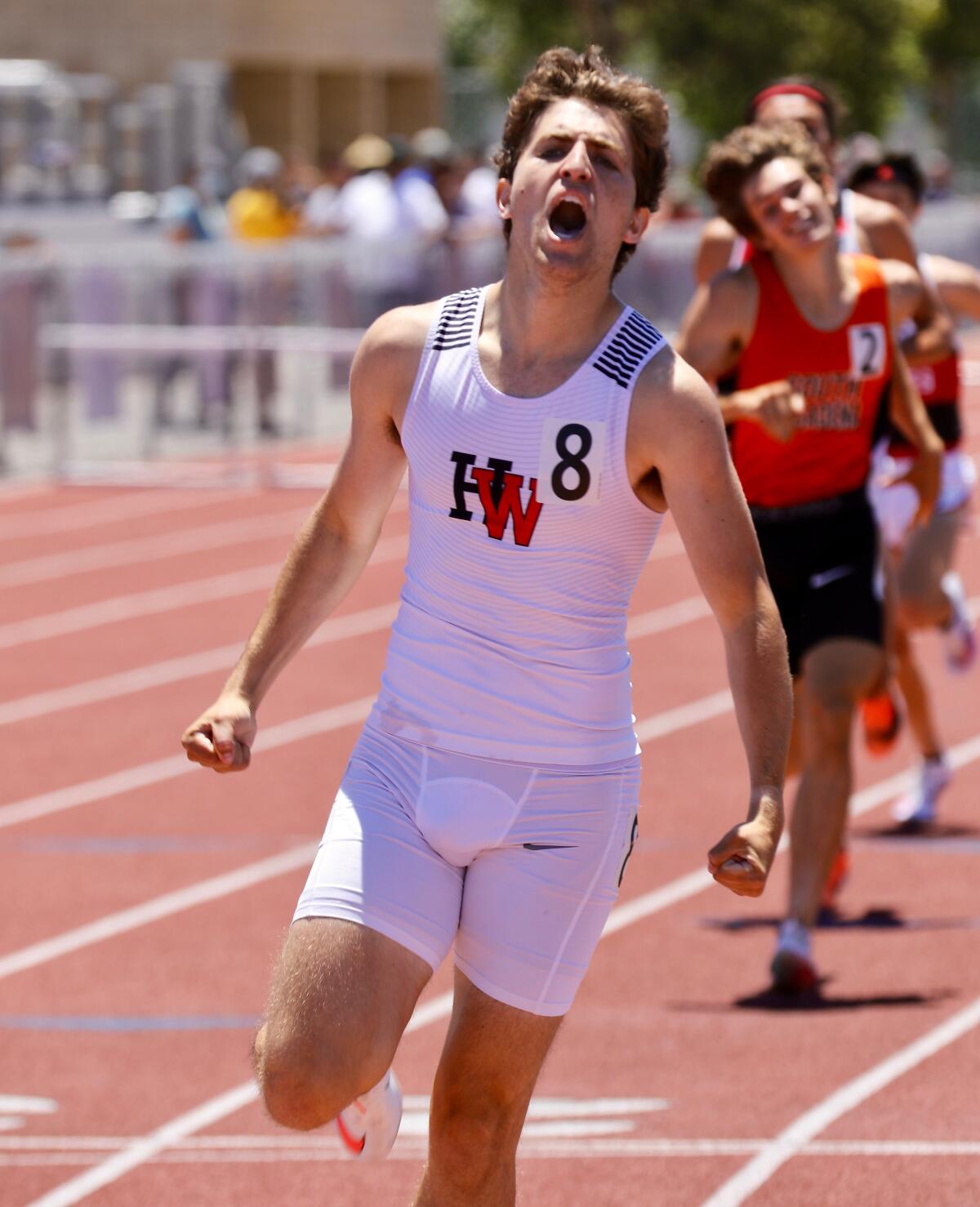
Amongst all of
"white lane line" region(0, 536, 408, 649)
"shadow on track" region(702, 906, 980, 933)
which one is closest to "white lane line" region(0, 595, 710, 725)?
"white lane line" region(0, 536, 408, 649)

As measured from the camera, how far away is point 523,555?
12.8 ft

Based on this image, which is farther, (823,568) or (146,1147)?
(823,568)

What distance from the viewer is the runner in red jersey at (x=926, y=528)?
8367mm

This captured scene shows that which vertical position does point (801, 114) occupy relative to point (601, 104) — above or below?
below

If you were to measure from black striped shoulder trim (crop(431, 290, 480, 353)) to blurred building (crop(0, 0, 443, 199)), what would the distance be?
24.7m

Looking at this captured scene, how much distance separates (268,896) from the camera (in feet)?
25.7

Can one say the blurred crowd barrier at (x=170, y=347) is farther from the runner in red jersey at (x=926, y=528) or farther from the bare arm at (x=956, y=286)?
the bare arm at (x=956, y=286)

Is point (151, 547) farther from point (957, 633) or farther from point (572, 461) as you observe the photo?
point (572, 461)

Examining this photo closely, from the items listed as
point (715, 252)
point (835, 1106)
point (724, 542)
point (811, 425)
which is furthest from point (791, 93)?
point (724, 542)

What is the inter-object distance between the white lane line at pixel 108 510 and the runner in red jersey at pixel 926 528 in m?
8.50

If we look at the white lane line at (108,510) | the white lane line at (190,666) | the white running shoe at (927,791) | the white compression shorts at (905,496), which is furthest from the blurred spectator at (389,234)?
the white running shoe at (927,791)

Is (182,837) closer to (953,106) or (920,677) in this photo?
(920,677)

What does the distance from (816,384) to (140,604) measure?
318 inches

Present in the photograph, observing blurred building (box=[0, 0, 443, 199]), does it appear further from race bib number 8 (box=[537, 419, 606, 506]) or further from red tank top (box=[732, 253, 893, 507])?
race bib number 8 (box=[537, 419, 606, 506])
